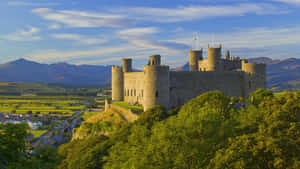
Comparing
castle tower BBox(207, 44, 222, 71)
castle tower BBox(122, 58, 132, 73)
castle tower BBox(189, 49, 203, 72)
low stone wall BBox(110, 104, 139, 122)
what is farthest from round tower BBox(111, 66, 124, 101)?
castle tower BBox(207, 44, 222, 71)

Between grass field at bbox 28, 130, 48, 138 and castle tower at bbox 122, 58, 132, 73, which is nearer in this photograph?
castle tower at bbox 122, 58, 132, 73

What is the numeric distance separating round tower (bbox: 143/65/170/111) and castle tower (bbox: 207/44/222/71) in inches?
439

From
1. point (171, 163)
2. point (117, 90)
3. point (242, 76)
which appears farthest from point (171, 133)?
point (117, 90)

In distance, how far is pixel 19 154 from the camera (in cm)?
1321

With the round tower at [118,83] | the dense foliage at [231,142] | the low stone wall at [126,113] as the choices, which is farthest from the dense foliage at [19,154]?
the round tower at [118,83]

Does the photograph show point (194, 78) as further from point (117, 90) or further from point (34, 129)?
point (34, 129)

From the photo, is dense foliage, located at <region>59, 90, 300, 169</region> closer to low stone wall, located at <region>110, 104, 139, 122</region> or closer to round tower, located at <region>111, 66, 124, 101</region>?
low stone wall, located at <region>110, 104, 139, 122</region>

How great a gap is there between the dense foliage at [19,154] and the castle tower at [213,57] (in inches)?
1554

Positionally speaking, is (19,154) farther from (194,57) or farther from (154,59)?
(194,57)

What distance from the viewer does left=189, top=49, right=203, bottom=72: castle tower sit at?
53.1 m

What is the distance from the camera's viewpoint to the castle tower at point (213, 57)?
4978 cm

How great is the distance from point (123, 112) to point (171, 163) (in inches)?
1174

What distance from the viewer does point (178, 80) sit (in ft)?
151

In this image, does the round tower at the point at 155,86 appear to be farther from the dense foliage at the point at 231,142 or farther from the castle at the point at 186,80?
the dense foliage at the point at 231,142
